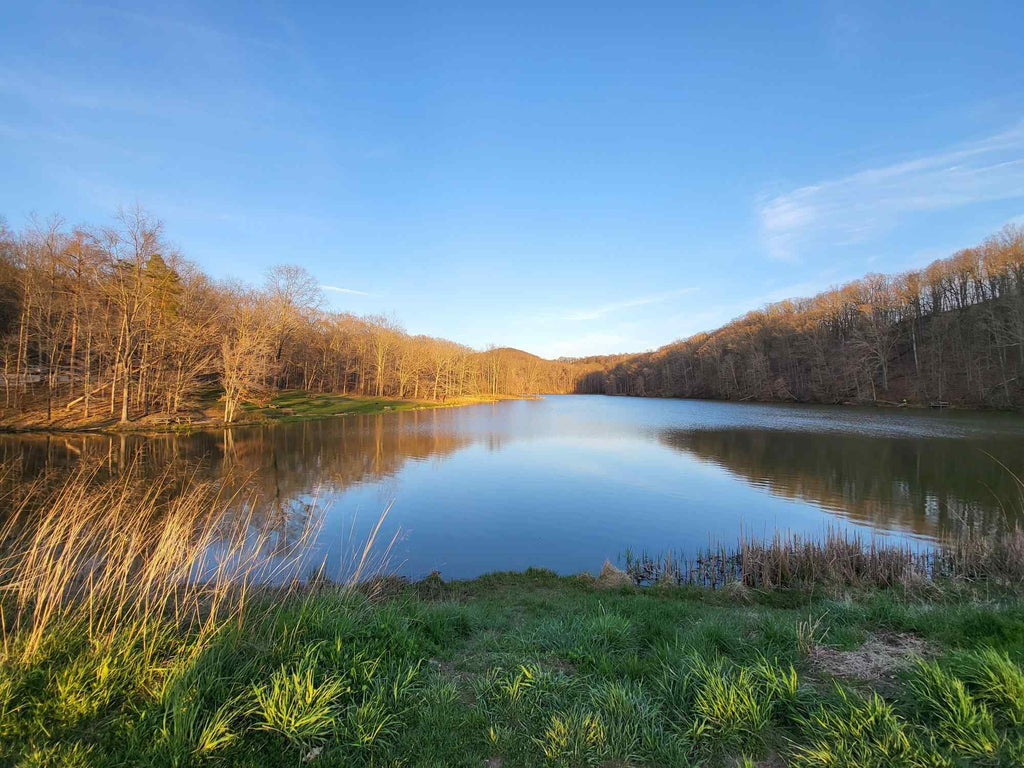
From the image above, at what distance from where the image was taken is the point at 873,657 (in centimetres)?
431

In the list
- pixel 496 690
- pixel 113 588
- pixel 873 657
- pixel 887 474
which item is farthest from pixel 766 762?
pixel 887 474

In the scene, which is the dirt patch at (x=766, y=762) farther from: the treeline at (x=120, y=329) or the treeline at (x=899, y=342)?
the treeline at (x=899, y=342)

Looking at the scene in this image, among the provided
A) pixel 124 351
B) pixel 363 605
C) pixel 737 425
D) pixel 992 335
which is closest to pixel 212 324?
pixel 124 351

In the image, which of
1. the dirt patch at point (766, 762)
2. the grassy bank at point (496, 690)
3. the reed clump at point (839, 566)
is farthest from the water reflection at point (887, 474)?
the dirt patch at point (766, 762)

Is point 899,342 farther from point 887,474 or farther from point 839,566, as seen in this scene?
point 839,566

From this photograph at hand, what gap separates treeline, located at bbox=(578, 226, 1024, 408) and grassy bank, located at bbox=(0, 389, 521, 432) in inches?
2495

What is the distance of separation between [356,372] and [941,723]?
75.8 meters

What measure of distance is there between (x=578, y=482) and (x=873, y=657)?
15.4 meters

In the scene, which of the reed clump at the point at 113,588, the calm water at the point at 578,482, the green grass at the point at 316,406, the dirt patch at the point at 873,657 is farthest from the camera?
the green grass at the point at 316,406

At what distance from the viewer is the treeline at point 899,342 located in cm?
5097

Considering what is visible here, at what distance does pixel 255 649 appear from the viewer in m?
4.00

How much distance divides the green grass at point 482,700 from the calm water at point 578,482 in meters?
4.43

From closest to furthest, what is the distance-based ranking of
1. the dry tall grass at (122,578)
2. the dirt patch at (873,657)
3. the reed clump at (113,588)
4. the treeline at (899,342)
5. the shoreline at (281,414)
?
the dirt patch at (873,657)
the reed clump at (113,588)
the dry tall grass at (122,578)
the shoreline at (281,414)
the treeline at (899,342)

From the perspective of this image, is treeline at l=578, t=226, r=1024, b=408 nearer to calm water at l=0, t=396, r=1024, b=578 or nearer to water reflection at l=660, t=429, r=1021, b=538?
calm water at l=0, t=396, r=1024, b=578
